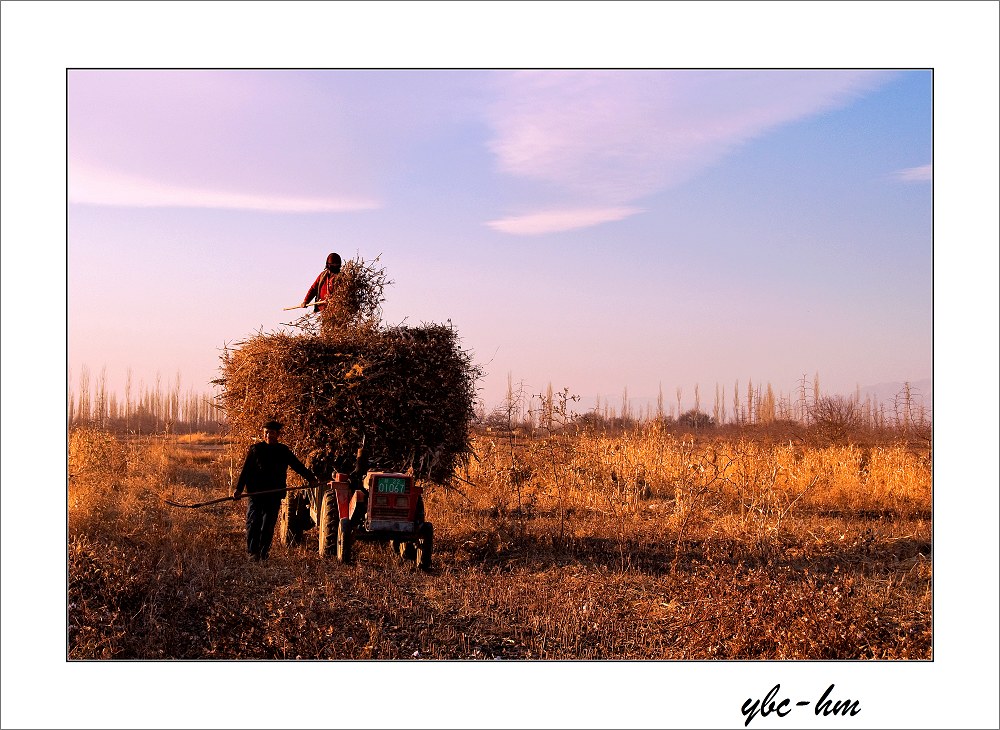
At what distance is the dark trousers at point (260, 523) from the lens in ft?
29.8

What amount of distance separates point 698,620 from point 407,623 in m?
2.50

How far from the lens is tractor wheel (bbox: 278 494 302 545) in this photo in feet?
33.7

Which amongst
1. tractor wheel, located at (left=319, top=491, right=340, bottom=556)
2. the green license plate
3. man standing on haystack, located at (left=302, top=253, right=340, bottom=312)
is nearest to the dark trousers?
tractor wheel, located at (left=319, top=491, right=340, bottom=556)

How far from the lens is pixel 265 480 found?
30.1 feet

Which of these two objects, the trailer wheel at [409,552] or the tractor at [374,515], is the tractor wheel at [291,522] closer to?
the tractor at [374,515]

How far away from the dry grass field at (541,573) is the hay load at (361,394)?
1265 millimetres

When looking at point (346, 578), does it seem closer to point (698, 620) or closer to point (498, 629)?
point (498, 629)

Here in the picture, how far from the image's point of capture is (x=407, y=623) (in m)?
6.65

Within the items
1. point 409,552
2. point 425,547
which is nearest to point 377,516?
point 425,547

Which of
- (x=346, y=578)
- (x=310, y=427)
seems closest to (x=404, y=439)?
(x=310, y=427)

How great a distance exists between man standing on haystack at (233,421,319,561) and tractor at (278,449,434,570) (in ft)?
1.49

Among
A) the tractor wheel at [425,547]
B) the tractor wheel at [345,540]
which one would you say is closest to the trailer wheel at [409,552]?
the tractor wheel at [425,547]

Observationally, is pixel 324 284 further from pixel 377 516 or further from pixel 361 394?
pixel 377 516

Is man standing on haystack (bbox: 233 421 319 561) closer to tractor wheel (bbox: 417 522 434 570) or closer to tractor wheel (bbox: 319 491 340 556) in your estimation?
tractor wheel (bbox: 319 491 340 556)
